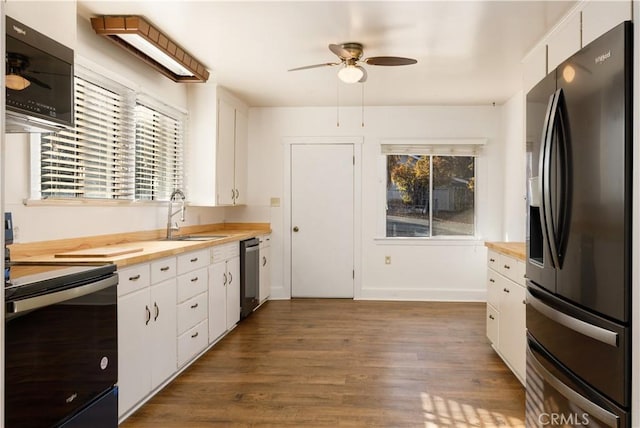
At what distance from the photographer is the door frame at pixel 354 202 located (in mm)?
6219

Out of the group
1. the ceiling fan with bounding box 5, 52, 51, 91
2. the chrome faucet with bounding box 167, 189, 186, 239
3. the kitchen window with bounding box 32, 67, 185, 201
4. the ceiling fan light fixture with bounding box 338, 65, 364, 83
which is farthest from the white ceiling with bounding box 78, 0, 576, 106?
the ceiling fan with bounding box 5, 52, 51, 91

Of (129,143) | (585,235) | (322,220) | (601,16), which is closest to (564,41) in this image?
(601,16)

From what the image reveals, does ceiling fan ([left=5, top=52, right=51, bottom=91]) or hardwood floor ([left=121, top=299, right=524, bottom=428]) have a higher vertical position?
ceiling fan ([left=5, top=52, right=51, bottom=91])

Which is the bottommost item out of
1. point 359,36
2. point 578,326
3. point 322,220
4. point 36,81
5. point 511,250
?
point 578,326

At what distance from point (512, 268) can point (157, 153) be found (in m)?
3.02

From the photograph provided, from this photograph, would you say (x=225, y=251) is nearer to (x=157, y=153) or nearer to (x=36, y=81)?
(x=157, y=153)

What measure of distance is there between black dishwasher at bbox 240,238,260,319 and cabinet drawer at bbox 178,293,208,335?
102 cm

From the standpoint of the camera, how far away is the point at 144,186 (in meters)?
4.26

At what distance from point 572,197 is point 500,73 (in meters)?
3.13

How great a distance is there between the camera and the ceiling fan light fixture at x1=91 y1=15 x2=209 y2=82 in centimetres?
318

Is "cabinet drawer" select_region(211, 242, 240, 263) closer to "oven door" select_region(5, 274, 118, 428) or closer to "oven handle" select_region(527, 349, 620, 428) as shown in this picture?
"oven door" select_region(5, 274, 118, 428)

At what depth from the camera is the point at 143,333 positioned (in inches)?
112

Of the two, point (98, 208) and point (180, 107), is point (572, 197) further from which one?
point (180, 107)

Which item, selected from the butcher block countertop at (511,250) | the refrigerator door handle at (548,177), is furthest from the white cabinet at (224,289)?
the refrigerator door handle at (548,177)
